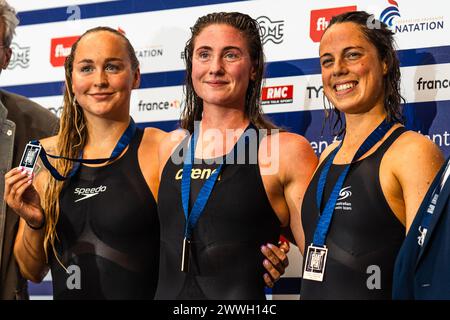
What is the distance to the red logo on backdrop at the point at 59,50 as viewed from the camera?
4816 mm

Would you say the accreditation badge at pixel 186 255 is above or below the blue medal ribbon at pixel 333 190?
below

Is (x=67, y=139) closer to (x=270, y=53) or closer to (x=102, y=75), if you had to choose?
(x=102, y=75)

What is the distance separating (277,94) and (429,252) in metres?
1.65

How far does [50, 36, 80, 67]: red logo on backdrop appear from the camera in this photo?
482cm

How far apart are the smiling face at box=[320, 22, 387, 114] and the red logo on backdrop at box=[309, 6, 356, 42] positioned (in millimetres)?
695

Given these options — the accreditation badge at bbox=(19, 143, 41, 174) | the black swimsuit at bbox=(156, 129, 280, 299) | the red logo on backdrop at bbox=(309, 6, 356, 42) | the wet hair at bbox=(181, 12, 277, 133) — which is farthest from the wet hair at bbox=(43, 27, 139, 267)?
the red logo on backdrop at bbox=(309, 6, 356, 42)

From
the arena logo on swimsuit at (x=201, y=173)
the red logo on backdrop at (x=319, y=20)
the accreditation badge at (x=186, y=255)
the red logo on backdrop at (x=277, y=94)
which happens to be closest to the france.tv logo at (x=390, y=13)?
the red logo on backdrop at (x=319, y=20)

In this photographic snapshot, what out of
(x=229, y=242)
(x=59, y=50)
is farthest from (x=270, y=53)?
(x=59, y=50)

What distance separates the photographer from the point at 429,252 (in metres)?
2.68

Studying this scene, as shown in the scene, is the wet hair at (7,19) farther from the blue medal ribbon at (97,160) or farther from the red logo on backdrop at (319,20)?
the red logo on backdrop at (319,20)

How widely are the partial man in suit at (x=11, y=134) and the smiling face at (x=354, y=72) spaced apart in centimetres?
163

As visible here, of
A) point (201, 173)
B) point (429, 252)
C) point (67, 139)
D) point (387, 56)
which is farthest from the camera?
point (67, 139)
